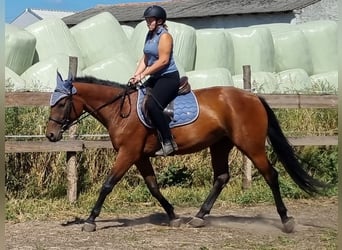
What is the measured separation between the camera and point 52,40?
1142 cm

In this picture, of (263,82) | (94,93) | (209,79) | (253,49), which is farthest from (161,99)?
(253,49)

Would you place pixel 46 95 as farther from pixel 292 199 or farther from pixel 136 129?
pixel 292 199

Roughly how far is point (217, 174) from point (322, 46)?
28.8 feet

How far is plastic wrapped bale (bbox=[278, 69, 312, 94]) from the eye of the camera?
39.0ft

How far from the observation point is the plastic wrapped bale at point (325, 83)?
1167 cm

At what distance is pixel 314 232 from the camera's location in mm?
6785

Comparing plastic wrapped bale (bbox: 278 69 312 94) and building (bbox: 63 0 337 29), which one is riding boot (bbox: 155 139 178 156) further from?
building (bbox: 63 0 337 29)

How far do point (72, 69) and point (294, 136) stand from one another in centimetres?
358

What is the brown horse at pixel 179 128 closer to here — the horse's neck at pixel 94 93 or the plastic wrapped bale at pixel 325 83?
the horse's neck at pixel 94 93

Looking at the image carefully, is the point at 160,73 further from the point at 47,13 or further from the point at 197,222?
the point at 47,13

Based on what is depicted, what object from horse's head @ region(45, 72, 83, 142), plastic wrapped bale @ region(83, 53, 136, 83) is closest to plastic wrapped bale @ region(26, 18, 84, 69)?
plastic wrapped bale @ region(83, 53, 136, 83)

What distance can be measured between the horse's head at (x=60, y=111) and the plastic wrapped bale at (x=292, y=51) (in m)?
8.96

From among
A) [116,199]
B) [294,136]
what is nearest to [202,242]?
[116,199]

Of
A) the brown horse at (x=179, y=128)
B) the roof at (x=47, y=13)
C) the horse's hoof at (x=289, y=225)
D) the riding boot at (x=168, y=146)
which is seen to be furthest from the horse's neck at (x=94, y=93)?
the roof at (x=47, y=13)
